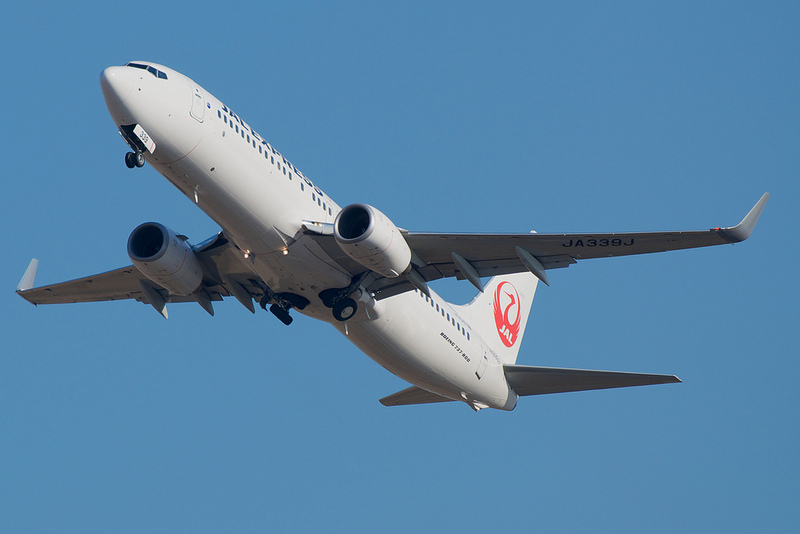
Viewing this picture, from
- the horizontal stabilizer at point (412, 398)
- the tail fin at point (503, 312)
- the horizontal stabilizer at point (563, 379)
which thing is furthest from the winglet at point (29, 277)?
the horizontal stabilizer at point (563, 379)

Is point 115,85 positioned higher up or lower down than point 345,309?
higher up

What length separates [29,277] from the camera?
3369 cm

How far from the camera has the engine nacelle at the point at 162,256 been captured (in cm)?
2766

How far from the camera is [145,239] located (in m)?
28.1

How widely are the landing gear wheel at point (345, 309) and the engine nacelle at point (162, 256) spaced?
4.41 m

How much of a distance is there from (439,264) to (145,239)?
8.51 meters

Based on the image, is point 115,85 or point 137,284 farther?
point 137,284

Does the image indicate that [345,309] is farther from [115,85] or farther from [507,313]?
[507,313]

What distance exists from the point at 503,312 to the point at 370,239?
48.7 ft

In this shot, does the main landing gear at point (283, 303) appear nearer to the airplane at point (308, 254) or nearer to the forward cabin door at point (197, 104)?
the airplane at point (308, 254)

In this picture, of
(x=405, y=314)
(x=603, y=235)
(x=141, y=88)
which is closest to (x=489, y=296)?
(x=405, y=314)

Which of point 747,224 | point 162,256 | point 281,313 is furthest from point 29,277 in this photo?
point 747,224

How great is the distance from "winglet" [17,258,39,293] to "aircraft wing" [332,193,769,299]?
1273 cm

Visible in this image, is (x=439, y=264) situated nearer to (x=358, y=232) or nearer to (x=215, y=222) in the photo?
(x=358, y=232)
